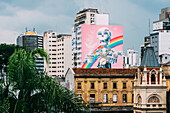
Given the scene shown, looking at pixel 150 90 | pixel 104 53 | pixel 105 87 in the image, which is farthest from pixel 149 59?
pixel 104 53

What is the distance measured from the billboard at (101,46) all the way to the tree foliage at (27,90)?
121 m

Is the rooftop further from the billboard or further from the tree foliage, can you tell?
the billboard

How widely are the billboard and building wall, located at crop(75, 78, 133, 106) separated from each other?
253ft

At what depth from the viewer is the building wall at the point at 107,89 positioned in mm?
72750

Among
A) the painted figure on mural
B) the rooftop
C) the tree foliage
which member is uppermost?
the painted figure on mural

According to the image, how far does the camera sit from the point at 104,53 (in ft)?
506

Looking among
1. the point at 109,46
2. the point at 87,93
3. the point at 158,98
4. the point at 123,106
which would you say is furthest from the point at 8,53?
the point at 109,46

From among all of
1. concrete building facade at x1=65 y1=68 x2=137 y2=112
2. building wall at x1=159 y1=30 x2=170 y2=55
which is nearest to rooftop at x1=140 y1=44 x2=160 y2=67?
concrete building facade at x1=65 y1=68 x2=137 y2=112

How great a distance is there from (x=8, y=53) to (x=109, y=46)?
7251 cm

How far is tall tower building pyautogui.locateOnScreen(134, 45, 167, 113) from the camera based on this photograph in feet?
168

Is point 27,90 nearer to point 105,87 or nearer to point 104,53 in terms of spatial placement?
point 105,87

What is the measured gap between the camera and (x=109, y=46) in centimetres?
15512

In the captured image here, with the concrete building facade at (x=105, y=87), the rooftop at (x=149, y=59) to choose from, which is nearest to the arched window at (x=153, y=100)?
the rooftop at (x=149, y=59)

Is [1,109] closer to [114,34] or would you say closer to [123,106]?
[123,106]
